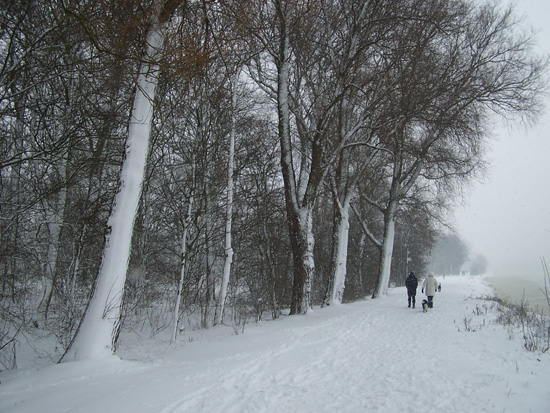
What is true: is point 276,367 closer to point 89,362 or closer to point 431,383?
point 431,383

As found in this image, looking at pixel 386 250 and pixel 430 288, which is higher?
pixel 386 250

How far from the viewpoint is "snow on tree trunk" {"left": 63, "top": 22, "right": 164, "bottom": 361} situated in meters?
4.83

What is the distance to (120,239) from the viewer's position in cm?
519

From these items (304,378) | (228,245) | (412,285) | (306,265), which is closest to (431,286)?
(412,285)

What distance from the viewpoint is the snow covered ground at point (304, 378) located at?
3.62 metres

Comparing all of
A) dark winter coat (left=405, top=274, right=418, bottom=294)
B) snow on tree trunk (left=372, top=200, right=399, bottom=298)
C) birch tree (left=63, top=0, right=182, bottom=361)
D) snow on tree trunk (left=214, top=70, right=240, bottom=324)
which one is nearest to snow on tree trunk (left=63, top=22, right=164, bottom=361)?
birch tree (left=63, top=0, right=182, bottom=361)

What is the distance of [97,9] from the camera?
475 centimetres

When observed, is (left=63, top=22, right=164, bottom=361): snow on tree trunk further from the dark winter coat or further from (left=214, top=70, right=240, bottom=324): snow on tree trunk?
the dark winter coat

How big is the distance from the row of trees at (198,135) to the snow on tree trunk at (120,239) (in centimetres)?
2

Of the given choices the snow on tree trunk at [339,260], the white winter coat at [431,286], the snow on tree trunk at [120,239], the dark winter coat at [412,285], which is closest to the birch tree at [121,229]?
the snow on tree trunk at [120,239]

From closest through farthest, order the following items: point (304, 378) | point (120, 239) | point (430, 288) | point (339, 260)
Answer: point (304, 378) < point (120, 239) < point (430, 288) < point (339, 260)

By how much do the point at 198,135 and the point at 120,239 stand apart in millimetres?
5497

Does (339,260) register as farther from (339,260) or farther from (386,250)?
(386,250)

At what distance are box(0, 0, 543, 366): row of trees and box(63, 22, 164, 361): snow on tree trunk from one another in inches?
0.9
